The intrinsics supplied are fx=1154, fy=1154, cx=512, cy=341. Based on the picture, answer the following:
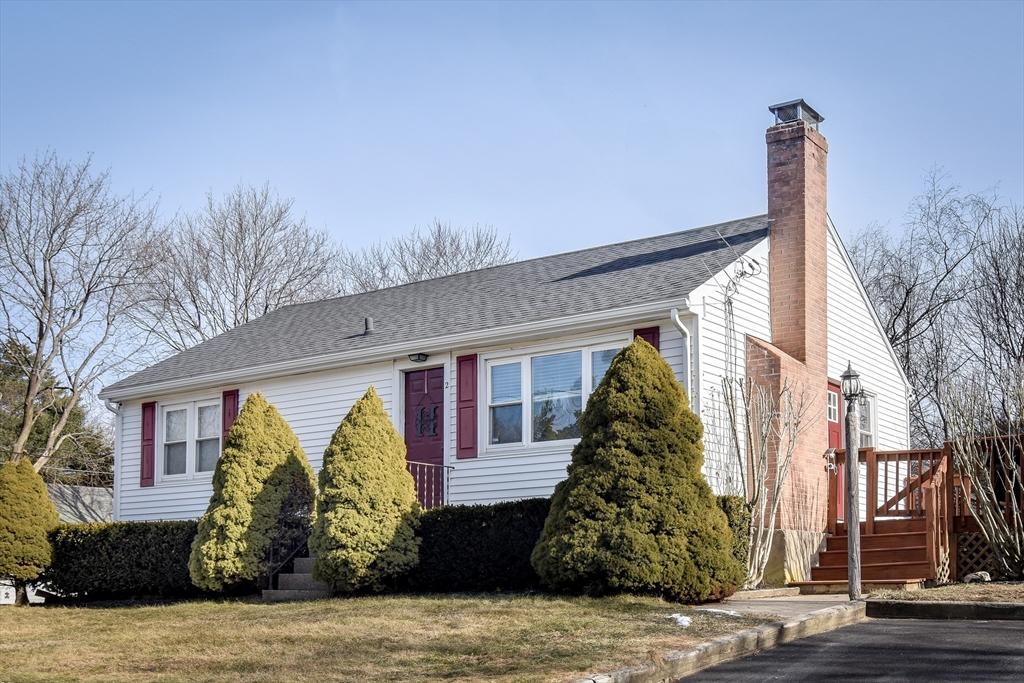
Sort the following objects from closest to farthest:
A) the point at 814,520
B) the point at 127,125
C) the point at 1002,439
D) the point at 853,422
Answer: the point at 853,422 → the point at 1002,439 → the point at 814,520 → the point at 127,125

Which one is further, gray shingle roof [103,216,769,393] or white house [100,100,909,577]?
gray shingle roof [103,216,769,393]

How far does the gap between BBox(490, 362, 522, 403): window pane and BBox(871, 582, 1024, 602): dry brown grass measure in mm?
5731

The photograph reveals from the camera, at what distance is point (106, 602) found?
1622 centimetres

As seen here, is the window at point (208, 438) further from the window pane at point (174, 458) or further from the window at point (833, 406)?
the window at point (833, 406)

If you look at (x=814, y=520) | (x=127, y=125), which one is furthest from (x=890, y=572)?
(x=127, y=125)

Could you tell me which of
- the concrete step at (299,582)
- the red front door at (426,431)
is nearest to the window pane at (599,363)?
the red front door at (426,431)

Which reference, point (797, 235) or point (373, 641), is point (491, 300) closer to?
point (797, 235)

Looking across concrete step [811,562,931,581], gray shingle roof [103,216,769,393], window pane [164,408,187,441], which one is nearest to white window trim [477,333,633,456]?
gray shingle roof [103,216,769,393]

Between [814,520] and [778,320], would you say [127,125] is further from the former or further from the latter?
[814,520]

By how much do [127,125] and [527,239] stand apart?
18.7 metres

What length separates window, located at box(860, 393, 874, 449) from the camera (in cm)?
1828

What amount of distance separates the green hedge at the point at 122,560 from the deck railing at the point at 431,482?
320cm

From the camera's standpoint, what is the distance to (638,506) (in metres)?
11.7

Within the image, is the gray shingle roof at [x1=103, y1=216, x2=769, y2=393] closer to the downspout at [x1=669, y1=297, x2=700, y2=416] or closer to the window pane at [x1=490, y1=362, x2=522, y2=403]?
the downspout at [x1=669, y1=297, x2=700, y2=416]
